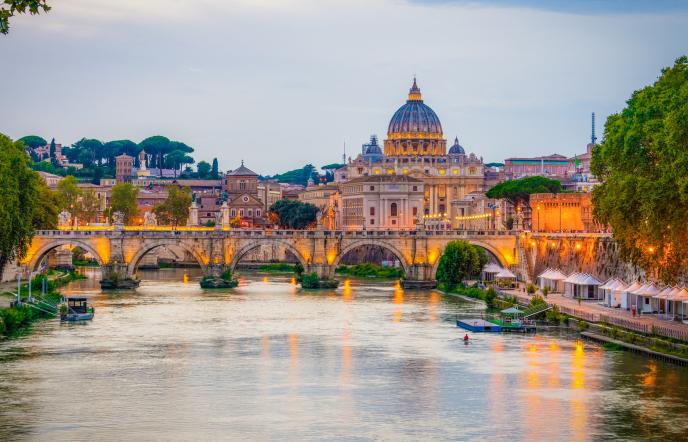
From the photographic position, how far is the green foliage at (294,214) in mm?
157750

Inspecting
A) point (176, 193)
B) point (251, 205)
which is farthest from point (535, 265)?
point (251, 205)

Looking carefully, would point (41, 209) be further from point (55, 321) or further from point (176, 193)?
point (176, 193)

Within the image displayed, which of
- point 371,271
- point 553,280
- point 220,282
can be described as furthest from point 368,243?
point 553,280

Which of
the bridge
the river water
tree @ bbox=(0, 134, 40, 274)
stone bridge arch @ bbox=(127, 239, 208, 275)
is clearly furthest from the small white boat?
the bridge

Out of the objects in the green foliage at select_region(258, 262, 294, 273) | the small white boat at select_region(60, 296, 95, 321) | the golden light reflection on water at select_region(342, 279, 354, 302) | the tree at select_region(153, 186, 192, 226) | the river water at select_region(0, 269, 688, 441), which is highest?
the tree at select_region(153, 186, 192, 226)

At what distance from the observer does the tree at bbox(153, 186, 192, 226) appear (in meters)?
141

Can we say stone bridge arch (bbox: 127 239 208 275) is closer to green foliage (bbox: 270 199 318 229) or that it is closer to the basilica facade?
green foliage (bbox: 270 199 318 229)

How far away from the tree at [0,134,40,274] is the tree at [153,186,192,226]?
57.5 m

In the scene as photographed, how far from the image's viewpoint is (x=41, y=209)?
3740 inches

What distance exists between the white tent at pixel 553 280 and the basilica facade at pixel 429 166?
306 feet

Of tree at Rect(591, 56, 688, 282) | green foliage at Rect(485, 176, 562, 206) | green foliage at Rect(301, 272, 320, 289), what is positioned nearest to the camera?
tree at Rect(591, 56, 688, 282)

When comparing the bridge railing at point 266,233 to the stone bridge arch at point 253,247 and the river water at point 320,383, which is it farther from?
the river water at point 320,383

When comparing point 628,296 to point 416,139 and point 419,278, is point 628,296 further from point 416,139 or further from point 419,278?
point 416,139

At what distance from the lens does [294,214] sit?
158250mm
